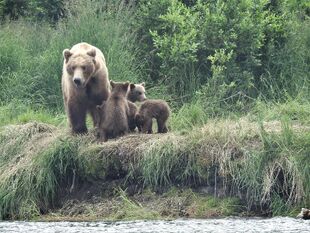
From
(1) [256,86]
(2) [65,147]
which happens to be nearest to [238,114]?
(1) [256,86]

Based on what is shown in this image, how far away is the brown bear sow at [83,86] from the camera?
1284 centimetres

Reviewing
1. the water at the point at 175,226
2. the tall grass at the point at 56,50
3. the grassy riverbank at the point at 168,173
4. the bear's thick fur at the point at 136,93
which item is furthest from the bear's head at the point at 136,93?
the water at the point at 175,226

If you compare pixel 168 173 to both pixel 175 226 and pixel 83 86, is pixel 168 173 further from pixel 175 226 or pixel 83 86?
pixel 83 86

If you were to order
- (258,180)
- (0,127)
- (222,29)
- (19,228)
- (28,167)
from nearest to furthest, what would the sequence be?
(19,228)
(258,180)
(28,167)
(0,127)
(222,29)

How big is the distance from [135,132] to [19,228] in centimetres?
263

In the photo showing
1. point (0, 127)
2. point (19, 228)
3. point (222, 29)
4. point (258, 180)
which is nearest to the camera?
point (19, 228)

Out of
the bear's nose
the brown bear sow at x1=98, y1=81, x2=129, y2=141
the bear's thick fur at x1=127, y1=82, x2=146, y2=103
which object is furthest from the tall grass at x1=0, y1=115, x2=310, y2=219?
the bear's thick fur at x1=127, y1=82, x2=146, y2=103

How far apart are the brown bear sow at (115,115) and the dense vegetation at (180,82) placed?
0.27 m

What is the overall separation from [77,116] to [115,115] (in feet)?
1.91

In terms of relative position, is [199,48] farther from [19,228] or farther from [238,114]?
[19,228]

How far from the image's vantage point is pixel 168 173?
40.2 ft

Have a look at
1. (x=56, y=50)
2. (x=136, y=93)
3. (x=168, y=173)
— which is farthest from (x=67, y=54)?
(x=56, y=50)

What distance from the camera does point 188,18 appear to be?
54.3ft

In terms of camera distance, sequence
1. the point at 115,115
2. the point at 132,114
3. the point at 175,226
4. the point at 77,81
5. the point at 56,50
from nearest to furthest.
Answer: the point at 175,226 → the point at 77,81 → the point at 115,115 → the point at 132,114 → the point at 56,50
